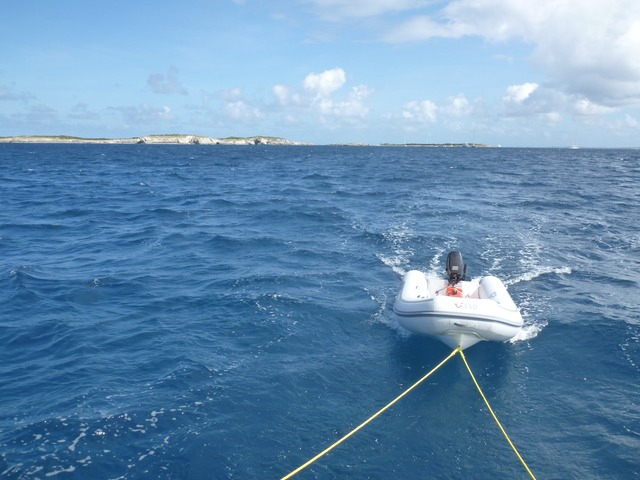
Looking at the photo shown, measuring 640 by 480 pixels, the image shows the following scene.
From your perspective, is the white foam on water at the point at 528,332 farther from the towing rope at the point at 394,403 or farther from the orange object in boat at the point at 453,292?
the towing rope at the point at 394,403

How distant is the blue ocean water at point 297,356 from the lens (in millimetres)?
7988

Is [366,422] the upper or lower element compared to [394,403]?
upper

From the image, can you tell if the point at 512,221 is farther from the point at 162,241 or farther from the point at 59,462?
the point at 59,462

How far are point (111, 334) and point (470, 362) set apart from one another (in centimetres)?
952

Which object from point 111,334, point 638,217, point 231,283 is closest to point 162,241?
point 231,283

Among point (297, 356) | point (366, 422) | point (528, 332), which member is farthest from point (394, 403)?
point (528, 332)

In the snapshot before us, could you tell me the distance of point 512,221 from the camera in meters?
26.0

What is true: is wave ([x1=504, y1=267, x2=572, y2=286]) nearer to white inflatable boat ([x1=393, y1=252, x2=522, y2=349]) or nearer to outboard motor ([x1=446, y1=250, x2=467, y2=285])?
outboard motor ([x1=446, y1=250, x2=467, y2=285])

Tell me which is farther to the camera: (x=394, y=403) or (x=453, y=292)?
(x=453, y=292)

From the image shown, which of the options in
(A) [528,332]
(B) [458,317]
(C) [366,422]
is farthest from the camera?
(A) [528,332]

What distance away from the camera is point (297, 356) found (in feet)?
37.0

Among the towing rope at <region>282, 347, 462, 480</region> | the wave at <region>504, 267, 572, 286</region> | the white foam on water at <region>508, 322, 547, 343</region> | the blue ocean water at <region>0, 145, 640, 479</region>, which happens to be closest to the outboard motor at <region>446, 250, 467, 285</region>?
the blue ocean water at <region>0, 145, 640, 479</region>

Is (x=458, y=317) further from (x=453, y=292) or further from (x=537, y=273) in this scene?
(x=537, y=273)

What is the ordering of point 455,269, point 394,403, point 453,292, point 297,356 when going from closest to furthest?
point 394,403
point 297,356
point 453,292
point 455,269
